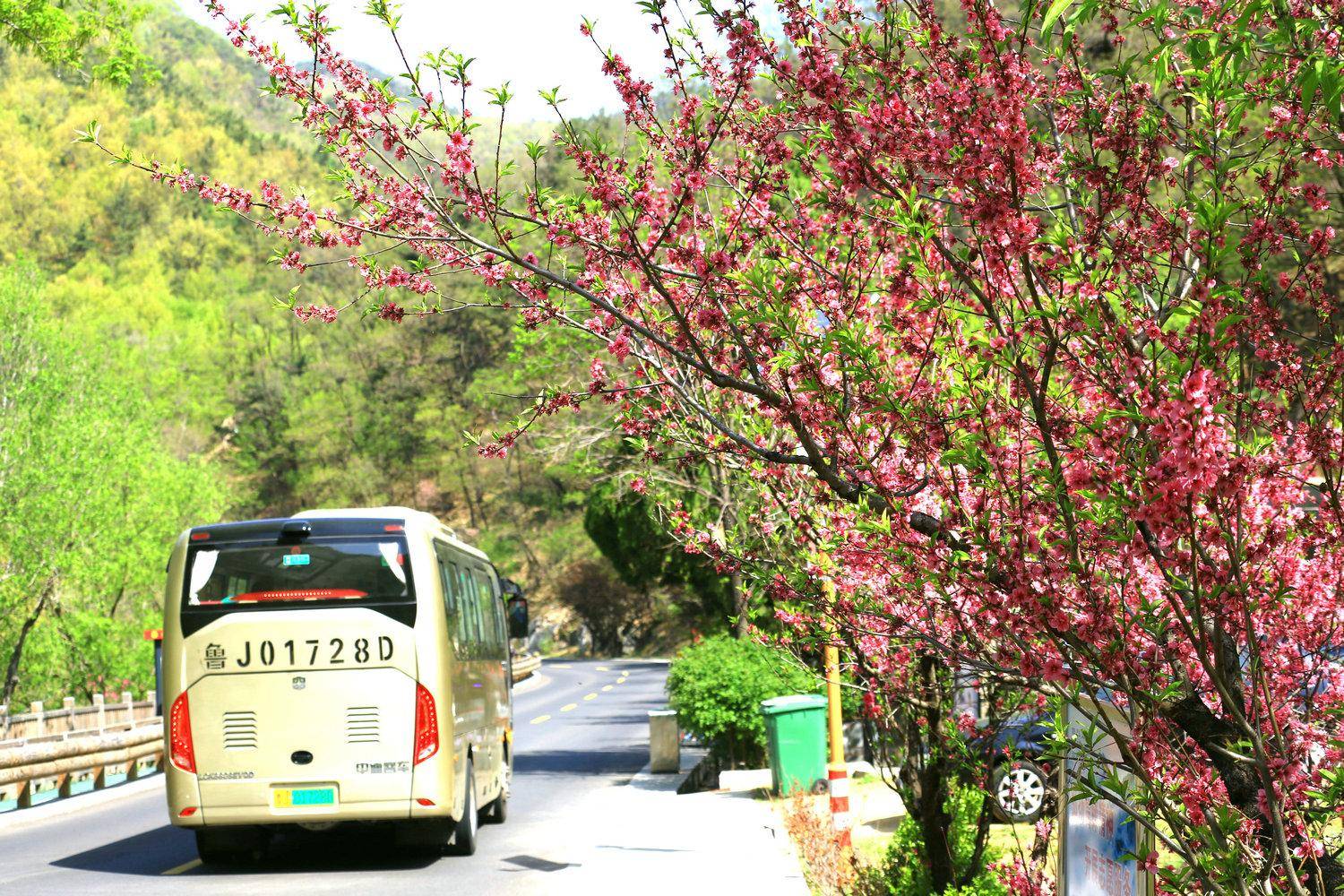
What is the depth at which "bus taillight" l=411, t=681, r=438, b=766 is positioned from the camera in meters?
12.9

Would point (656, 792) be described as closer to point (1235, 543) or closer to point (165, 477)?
point (1235, 543)

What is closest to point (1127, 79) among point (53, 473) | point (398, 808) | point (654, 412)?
point (654, 412)

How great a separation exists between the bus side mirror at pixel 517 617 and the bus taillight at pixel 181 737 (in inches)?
259

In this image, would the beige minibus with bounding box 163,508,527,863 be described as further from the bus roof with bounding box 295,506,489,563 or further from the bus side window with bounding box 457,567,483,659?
the bus side window with bounding box 457,567,483,659

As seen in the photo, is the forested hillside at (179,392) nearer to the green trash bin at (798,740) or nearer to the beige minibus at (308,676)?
the beige minibus at (308,676)

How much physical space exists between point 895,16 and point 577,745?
25.0 metres

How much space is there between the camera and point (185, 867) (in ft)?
44.4

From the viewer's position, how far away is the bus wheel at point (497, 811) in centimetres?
1711

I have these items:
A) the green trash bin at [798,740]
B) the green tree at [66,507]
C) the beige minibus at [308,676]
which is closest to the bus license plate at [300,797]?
the beige minibus at [308,676]

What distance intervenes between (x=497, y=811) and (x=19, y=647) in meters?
22.6

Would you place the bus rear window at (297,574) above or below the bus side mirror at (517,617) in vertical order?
above

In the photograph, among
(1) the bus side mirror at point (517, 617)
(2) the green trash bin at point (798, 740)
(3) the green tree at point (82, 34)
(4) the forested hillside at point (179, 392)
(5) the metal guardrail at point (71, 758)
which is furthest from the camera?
(4) the forested hillside at point (179, 392)

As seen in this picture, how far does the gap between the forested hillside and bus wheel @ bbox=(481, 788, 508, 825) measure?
4.65 meters

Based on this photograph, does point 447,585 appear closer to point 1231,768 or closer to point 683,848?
point 683,848
